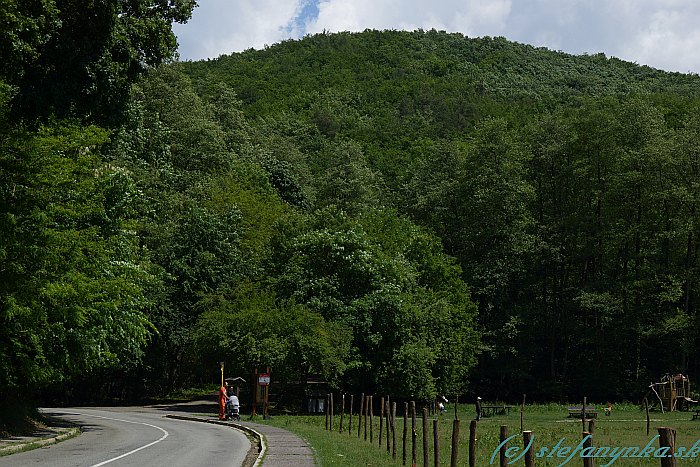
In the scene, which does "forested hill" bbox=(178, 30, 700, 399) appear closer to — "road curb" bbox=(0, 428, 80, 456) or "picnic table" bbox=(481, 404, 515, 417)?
"picnic table" bbox=(481, 404, 515, 417)

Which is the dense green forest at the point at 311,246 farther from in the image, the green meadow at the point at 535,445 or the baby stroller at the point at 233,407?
the green meadow at the point at 535,445

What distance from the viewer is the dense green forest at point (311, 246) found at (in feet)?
77.6

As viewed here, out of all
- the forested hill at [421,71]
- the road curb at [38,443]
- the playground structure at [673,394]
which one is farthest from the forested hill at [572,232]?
the forested hill at [421,71]

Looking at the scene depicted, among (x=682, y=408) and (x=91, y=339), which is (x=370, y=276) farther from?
Answer: (x=91, y=339)

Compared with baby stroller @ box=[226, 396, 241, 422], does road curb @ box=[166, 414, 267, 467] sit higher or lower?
lower

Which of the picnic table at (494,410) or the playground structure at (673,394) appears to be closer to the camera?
the playground structure at (673,394)

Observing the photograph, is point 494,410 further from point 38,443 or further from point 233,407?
point 38,443

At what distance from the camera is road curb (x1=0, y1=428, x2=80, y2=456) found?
21.3m

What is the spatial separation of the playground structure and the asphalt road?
26.4m

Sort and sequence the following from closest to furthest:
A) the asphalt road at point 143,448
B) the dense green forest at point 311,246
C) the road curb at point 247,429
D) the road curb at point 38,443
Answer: the asphalt road at point 143,448 → the road curb at point 247,429 → the road curb at point 38,443 → the dense green forest at point 311,246

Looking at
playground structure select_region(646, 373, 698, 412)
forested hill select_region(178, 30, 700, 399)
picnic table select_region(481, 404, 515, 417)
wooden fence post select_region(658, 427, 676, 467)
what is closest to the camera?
wooden fence post select_region(658, 427, 676, 467)

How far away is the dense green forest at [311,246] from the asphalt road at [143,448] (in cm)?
278

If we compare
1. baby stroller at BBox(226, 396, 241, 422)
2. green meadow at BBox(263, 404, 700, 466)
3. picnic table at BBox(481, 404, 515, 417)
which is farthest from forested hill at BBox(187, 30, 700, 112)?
green meadow at BBox(263, 404, 700, 466)

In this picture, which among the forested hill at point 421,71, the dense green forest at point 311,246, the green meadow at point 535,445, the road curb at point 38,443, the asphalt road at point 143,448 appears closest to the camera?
the asphalt road at point 143,448
